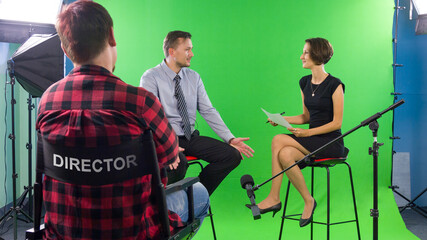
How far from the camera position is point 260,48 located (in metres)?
3.66

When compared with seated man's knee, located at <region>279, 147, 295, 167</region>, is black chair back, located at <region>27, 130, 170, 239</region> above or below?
above

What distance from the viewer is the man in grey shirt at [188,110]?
2.78 meters

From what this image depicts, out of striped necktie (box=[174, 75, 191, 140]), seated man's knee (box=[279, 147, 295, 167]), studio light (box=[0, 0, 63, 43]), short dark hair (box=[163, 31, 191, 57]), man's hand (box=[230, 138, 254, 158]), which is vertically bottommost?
seated man's knee (box=[279, 147, 295, 167])

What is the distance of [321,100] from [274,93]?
874 mm

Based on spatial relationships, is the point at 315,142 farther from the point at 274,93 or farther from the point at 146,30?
the point at 146,30

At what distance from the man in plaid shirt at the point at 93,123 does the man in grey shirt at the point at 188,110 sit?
1563 millimetres

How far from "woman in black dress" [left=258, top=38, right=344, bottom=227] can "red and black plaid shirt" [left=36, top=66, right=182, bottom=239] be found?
164 cm

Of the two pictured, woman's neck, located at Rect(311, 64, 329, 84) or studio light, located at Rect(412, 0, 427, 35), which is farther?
studio light, located at Rect(412, 0, 427, 35)

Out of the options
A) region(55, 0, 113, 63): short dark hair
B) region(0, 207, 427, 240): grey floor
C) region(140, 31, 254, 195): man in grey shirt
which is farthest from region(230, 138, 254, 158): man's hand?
region(55, 0, 113, 63): short dark hair

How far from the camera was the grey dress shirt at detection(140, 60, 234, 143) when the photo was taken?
115 inches

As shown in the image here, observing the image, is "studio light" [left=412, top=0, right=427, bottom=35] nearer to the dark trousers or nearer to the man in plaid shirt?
the dark trousers

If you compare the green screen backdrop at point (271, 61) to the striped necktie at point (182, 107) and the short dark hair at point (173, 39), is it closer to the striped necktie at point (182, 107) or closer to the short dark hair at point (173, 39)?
the short dark hair at point (173, 39)

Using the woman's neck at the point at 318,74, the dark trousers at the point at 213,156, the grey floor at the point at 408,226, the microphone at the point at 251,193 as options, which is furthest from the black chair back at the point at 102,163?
the grey floor at the point at 408,226

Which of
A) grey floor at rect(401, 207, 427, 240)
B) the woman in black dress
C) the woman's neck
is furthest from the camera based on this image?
grey floor at rect(401, 207, 427, 240)
